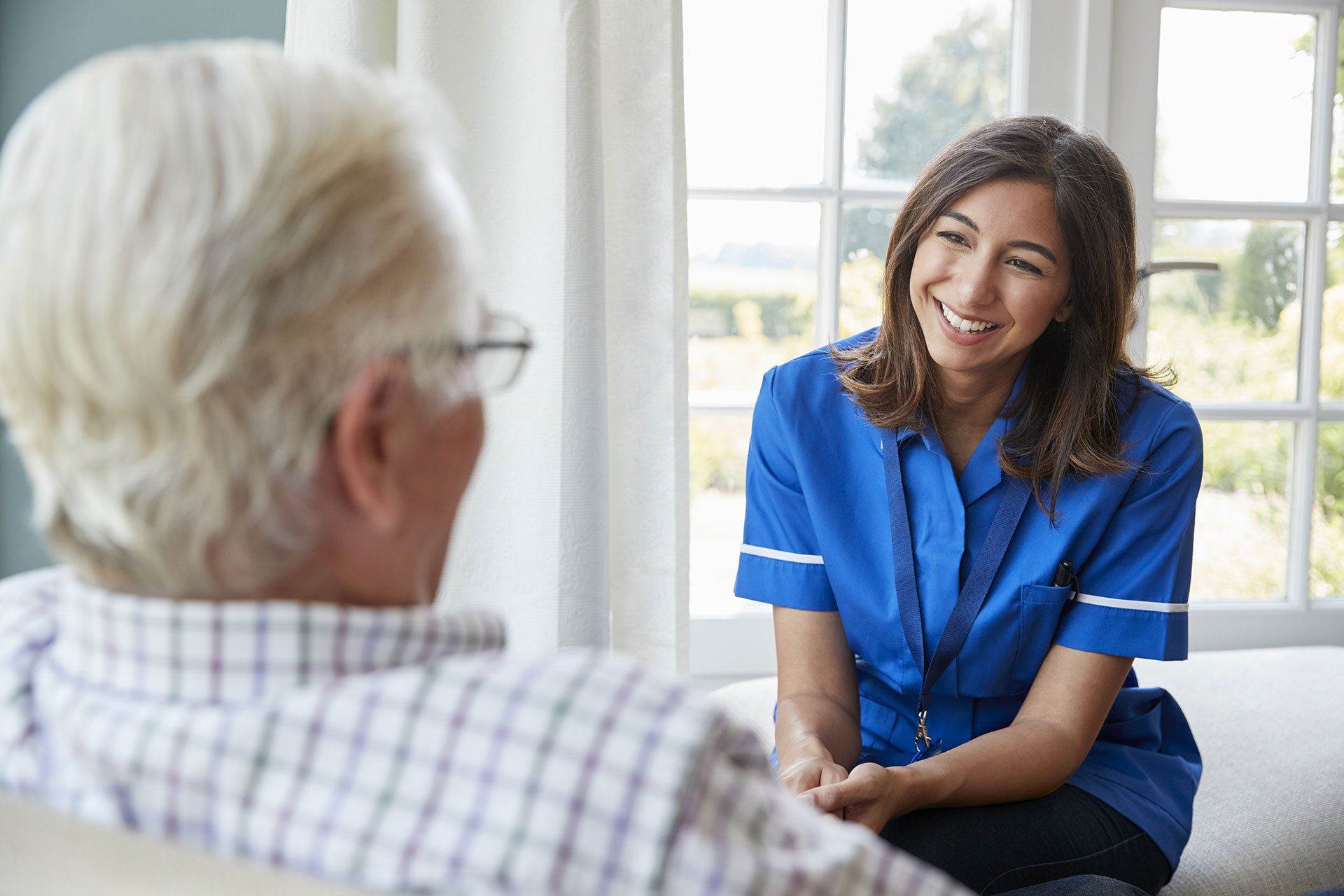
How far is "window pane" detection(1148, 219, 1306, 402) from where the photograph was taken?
91.7 inches

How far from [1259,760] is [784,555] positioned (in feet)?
2.88

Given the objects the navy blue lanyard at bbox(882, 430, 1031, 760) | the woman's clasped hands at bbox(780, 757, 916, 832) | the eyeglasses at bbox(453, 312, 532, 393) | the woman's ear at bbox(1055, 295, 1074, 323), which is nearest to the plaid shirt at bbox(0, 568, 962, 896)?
the eyeglasses at bbox(453, 312, 532, 393)

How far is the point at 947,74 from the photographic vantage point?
2229 millimetres

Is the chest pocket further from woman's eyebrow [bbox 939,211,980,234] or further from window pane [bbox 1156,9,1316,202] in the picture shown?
window pane [bbox 1156,9,1316,202]

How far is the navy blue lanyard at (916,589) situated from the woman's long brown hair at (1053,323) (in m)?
0.04

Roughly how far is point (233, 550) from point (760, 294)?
166cm

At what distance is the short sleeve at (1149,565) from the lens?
143cm

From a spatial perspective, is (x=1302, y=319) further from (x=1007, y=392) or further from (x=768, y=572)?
(x=768, y=572)

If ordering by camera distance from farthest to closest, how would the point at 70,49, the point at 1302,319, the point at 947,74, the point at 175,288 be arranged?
the point at 1302,319 → the point at 947,74 → the point at 70,49 → the point at 175,288

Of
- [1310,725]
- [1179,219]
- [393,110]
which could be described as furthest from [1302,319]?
[393,110]

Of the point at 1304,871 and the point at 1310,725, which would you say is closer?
the point at 1304,871

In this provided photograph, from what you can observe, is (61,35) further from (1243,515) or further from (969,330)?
(1243,515)

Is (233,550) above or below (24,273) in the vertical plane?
below

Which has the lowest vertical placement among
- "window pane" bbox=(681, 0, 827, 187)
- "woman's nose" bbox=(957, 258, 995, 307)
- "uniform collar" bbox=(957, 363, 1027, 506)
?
"uniform collar" bbox=(957, 363, 1027, 506)
